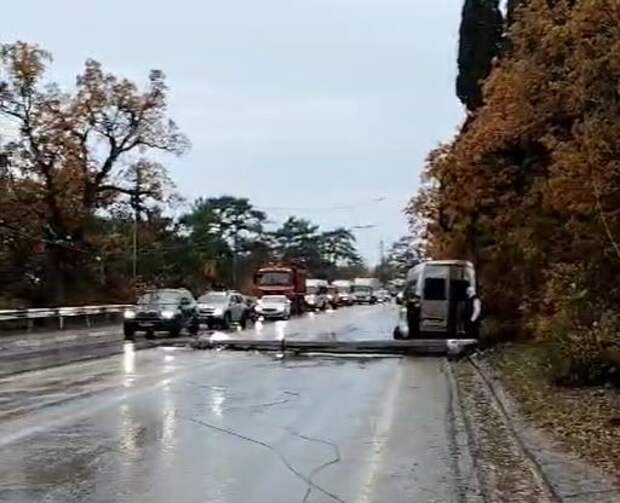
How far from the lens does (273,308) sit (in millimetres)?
61125

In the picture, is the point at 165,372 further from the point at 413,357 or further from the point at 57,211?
the point at 57,211

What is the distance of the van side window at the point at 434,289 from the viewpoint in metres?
32.6

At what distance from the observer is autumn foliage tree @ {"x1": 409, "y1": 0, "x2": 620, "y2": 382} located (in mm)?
18406

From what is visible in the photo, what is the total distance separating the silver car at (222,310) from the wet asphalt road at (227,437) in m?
24.2

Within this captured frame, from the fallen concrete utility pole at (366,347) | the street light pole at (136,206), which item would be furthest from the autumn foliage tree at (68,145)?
the fallen concrete utility pole at (366,347)

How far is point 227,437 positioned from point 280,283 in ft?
182

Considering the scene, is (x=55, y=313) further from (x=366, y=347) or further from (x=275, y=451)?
(x=275, y=451)

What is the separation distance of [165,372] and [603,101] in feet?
33.2

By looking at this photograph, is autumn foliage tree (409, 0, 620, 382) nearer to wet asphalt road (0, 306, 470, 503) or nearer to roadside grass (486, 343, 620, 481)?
roadside grass (486, 343, 620, 481)

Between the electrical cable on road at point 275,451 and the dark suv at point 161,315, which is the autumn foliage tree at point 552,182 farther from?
the dark suv at point 161,315

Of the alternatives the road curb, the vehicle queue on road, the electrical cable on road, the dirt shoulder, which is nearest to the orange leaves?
the dirt shoulder

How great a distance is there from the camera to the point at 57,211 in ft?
190

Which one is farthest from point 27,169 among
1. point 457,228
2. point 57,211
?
point 457,228

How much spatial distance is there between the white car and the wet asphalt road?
124 feet
